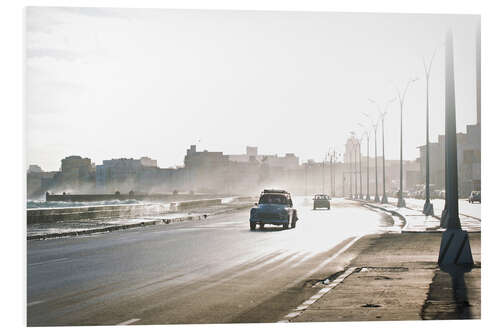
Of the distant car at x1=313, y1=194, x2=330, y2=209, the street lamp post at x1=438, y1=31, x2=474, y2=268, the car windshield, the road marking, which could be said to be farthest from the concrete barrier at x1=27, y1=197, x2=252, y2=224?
the street lamp post at x1=438, y1=31, x2=474, y2=268

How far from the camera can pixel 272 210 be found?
35938 mm

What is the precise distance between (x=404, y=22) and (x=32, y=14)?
8.03 m

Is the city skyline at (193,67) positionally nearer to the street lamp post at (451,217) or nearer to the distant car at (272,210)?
the street lamp post at (451,217)

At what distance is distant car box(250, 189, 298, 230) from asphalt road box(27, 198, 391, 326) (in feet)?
20.7

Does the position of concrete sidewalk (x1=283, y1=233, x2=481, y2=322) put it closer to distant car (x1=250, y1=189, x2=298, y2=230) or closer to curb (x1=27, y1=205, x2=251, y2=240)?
curb (x1=27, y1=205, x2=251, y2=240)

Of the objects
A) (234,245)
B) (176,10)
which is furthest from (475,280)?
(234,245)

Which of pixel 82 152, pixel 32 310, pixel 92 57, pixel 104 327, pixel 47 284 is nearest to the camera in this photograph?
pixel 104 327

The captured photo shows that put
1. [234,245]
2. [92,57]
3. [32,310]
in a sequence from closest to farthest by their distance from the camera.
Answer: [32,310], [92,57], [234,245]

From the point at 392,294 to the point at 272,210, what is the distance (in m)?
21.9

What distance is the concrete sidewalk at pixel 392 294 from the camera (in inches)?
487

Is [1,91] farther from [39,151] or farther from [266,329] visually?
[266,329]

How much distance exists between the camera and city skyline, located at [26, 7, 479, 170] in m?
16.7

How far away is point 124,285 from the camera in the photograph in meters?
15.5

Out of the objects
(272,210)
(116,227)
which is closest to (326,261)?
(272,210)
